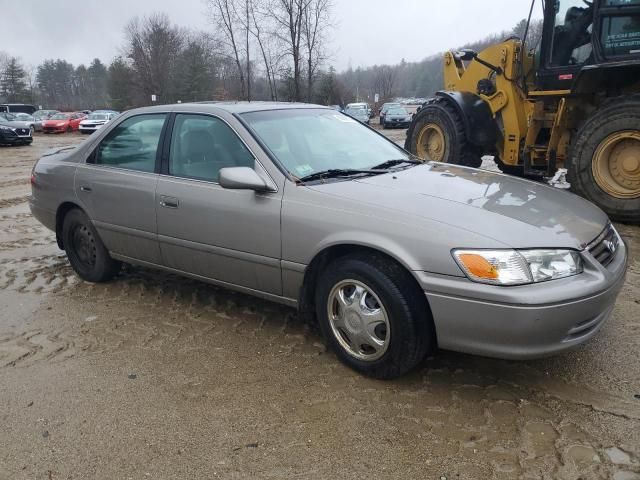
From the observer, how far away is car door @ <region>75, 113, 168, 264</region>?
403 centimetres

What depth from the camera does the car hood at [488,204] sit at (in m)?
2.71

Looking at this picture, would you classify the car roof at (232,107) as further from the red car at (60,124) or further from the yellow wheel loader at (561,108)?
the red car at (60,124)

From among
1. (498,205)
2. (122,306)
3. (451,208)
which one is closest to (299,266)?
(451,208)

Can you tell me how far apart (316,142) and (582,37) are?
4.59 metres

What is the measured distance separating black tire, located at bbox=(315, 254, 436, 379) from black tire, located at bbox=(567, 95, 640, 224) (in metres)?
4.25

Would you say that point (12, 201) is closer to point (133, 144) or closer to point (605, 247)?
point (133, 144)

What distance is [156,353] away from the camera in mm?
3449

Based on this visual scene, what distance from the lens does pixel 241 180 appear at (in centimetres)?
322

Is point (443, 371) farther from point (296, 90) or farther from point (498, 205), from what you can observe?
point (296, 90)

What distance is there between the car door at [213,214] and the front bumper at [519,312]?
112 centimetres

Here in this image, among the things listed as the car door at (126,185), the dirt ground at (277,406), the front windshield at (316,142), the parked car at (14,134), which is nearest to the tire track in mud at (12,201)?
the car door at (126,185)

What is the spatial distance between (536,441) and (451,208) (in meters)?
1.21

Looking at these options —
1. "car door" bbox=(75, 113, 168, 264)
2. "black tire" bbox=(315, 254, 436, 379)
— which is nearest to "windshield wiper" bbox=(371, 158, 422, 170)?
"black tire" bbox=(315, 254, 436, 379)

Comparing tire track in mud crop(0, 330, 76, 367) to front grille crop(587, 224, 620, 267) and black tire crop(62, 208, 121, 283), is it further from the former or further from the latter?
front grille crop(587, 224, 620, 267)
